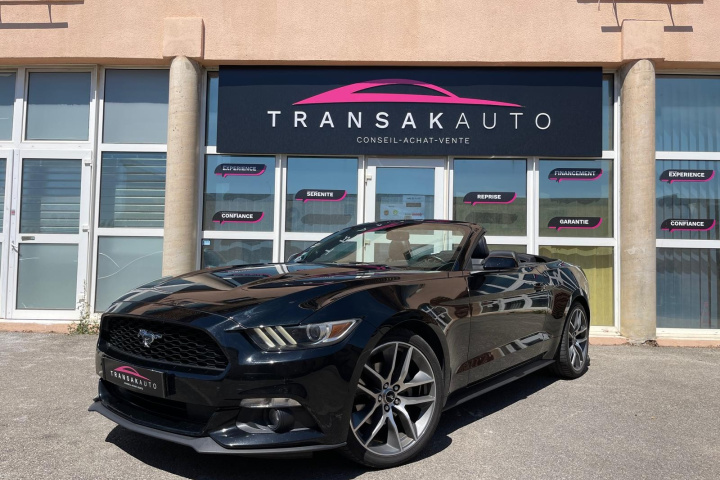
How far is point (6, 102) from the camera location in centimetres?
759

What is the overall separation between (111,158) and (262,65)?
8.39 feet

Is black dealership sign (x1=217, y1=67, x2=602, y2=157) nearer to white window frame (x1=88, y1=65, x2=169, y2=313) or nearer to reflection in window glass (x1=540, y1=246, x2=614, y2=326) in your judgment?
white window frame (x1=88, y1=65, x2=169, y2=313)

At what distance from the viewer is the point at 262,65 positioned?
7363 mm

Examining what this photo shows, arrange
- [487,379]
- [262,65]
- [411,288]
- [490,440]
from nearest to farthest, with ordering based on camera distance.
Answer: [411,288] < [490,440] < [487,379] < [262,65]

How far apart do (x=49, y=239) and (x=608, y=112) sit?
8.09 metres

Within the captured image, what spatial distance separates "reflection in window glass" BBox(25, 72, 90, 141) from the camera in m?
7.57

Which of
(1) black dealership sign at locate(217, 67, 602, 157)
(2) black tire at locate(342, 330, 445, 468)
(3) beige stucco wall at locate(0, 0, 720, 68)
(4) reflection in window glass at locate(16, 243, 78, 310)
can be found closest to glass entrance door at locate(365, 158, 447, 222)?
(1) black dealership sign at locate(217, 67, 602, 157)

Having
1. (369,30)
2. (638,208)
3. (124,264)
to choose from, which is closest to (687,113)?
(638,208)

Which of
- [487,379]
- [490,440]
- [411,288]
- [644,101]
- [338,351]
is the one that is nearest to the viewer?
[338,351]

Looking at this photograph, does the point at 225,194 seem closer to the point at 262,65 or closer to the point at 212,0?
the point at 262,65

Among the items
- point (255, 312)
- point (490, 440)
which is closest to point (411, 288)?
point (255, 312)

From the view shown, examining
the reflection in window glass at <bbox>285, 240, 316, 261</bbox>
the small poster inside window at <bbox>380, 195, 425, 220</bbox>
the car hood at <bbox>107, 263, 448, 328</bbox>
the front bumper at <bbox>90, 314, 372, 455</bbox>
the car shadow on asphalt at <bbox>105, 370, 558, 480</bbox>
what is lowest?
the car shadow on asphalt at <bbox>105, 370, 558, 480</bbox>

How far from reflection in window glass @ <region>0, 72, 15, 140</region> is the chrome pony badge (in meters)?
6.64

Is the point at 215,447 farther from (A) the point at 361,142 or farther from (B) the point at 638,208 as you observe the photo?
(B) the point at 638,208
